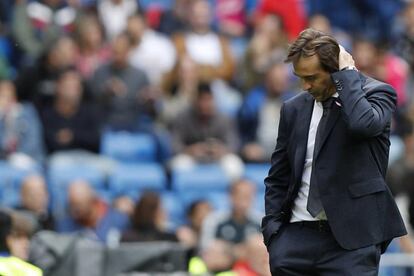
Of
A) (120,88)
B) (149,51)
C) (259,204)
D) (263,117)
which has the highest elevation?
(149,51)

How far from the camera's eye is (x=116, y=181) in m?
12.5

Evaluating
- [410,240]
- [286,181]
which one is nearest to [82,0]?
[410,240]

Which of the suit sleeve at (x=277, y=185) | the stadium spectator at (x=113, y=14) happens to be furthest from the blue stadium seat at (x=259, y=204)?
the suit sleeve at (x=277, y=185)

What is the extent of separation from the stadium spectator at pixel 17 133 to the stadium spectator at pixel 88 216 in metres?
0.83

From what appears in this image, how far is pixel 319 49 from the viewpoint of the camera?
20.4ft

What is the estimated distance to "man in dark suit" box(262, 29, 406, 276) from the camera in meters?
6.20

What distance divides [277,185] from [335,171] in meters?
0.43

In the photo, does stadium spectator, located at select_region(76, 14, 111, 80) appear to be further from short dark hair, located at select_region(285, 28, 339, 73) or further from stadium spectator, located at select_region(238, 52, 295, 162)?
short dark hair, located at select_region(285, 28, 339, 73)

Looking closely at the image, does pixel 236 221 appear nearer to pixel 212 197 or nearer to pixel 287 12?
pixel 212 197

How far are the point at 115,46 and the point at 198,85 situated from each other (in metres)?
1.08

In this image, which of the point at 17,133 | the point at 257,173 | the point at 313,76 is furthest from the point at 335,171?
the point at 257,173

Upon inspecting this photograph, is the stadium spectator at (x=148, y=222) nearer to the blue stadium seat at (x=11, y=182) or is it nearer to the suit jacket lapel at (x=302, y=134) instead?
the blue stadium seat at (x=11, y=182)

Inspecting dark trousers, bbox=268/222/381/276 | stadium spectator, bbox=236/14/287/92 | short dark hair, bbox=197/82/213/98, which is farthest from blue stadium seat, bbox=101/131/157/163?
dark trousers, bbox=268/222/381/276

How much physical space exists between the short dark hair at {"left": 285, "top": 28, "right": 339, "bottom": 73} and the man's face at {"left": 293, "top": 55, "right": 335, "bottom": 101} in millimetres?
22
